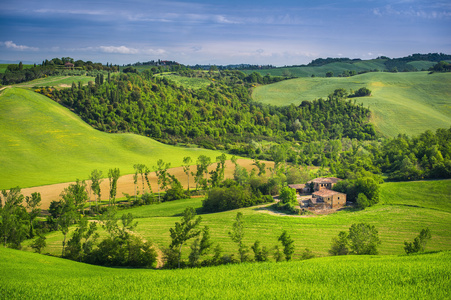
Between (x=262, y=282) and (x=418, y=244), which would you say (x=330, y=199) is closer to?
(x=418, y=244)

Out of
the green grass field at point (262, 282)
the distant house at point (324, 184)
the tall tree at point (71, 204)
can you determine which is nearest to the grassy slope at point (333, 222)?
the tall tree at point (71, 204)

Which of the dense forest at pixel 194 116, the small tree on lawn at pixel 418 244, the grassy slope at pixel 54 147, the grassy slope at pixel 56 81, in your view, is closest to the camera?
the small tree on lawn at pixel 418 244

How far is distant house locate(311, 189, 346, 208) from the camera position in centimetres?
6979

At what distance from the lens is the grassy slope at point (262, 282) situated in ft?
85.2

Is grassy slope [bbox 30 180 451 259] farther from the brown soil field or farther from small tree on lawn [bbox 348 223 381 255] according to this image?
the brown soil field

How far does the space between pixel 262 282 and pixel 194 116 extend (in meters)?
148

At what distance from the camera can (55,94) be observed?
15012cm

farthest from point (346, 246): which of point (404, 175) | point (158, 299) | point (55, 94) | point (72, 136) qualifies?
point (55, 94)

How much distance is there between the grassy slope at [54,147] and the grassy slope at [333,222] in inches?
1428

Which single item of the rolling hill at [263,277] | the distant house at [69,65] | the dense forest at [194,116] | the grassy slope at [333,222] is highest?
the distant house at [69,65]

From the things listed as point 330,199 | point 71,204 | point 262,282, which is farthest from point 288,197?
point 262,282

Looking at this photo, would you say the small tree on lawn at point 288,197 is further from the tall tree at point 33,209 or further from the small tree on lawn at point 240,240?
the tall tree at point 33,209

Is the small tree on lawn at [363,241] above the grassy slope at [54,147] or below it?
below

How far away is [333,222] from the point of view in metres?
60.3
